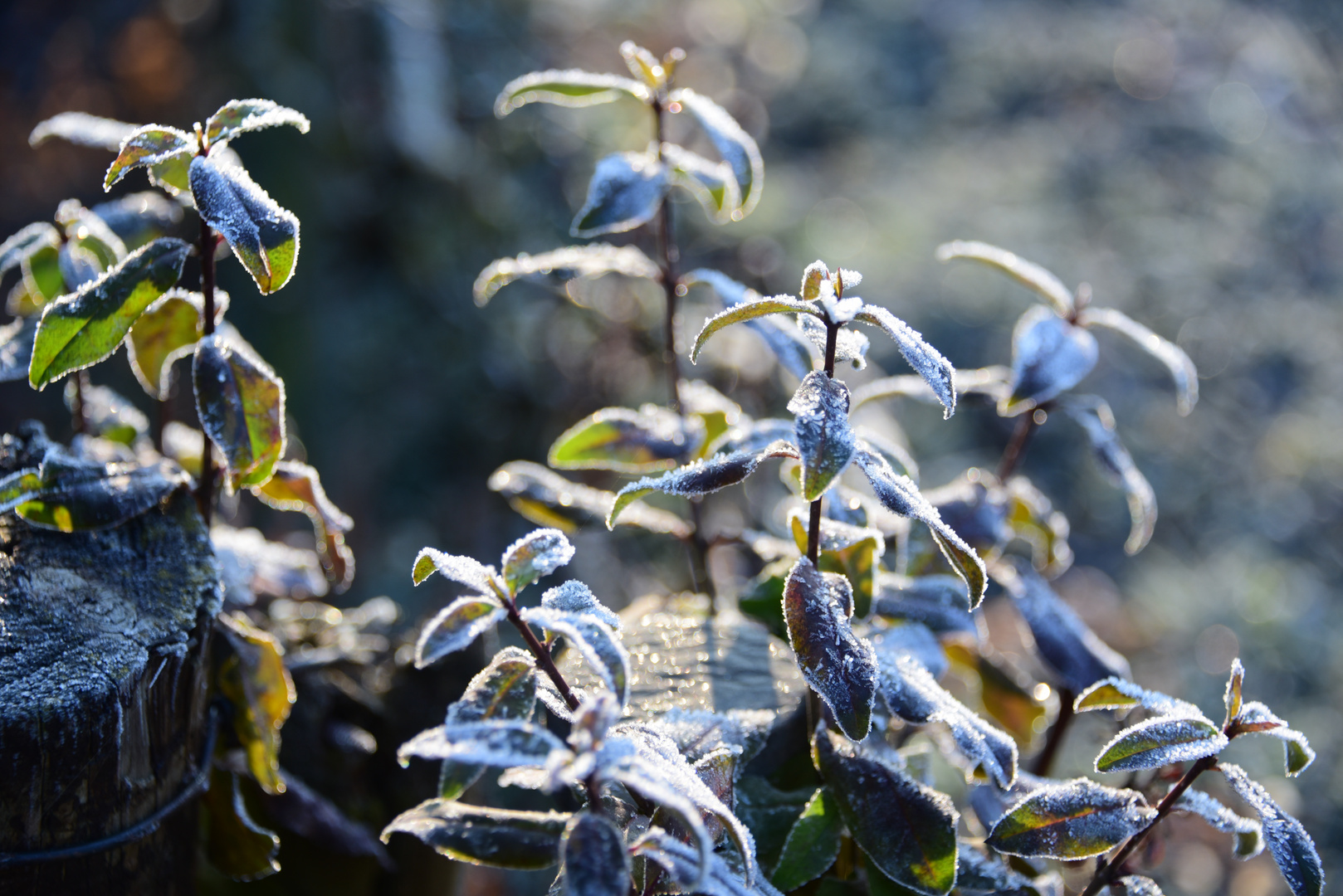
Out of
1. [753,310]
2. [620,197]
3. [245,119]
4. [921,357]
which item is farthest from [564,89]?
[921,357]

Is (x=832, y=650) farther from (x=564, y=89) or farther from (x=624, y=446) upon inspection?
(x=564, y=89)

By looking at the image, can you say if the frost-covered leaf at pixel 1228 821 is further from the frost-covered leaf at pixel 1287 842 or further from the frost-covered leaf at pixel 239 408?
the frost-covered leaf at pixel 239 408

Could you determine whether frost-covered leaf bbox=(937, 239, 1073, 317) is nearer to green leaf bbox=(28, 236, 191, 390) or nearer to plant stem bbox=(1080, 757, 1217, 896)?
plant stem bbox=(1080, 757, 1217, 896)

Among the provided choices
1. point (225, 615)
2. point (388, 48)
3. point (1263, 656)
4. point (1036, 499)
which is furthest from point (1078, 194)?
point (225, 615)

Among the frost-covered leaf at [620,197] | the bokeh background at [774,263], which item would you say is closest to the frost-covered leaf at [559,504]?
the frost-covered leaf at [620,197]

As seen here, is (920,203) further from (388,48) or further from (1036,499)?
(1036,499)

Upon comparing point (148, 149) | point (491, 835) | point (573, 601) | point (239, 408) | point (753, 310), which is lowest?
point (491, 835)

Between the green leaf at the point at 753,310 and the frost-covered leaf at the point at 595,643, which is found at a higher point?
the green leaf at the point at 753,310
